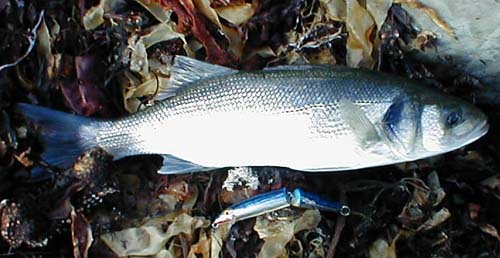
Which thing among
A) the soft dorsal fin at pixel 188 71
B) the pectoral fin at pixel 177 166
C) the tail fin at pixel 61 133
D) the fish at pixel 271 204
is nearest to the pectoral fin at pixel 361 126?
the fish at pixel 271 204

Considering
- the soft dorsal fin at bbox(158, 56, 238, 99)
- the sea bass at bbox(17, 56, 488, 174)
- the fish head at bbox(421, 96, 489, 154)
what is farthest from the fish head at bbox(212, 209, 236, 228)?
the fish head at bbox(421, 96, 489, 154)

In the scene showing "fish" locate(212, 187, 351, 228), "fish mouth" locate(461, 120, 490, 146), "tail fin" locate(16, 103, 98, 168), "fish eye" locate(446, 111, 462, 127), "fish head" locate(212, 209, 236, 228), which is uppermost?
"fish eye" locate(446, 111, 462, 127)

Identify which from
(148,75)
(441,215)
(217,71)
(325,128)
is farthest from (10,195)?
(441,215)

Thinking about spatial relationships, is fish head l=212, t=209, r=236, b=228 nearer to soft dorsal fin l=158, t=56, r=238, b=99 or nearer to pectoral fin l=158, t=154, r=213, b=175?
pectoral fin l=158, t=154, r=213, b=175

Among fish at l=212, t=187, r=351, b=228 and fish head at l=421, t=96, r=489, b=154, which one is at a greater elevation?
fish head at l=421, t=96, r=489, b=154

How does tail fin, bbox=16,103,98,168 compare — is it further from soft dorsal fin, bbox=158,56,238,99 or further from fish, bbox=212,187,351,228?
fish, bbox=212,187,351,228

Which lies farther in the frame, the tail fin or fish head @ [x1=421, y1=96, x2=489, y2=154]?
the tail fin

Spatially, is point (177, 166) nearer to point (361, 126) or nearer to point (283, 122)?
point (283, 122)

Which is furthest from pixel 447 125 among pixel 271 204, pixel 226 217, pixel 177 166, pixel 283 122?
pixel 177 166

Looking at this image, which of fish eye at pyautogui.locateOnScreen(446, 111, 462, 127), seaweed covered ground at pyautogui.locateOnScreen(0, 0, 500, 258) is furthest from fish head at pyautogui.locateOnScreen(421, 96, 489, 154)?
seaweed covered ground at pyautogui.locateOnScreen(0, 0, 500, 258)
